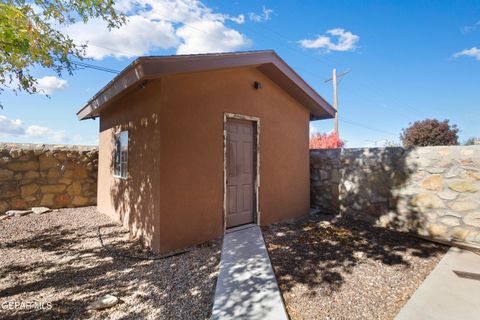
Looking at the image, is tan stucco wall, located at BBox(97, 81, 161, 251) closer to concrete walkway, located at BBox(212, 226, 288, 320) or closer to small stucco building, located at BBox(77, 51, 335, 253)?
small stucco building, located at BBox(77, 51, 335, 253)

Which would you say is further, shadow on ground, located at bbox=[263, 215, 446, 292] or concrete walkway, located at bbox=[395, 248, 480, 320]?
shadow on ground, located at bbox=[263, 215, 446, 292]

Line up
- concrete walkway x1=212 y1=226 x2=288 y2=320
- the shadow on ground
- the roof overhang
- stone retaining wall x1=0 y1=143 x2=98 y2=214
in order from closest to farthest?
1. concrete walkway x1=212 y1=226 x2=288 y2=320
2. the shadow on ground
3. the roof overhang
4. stone retaining wall x1=0 y1=143 x2=98 y2=214

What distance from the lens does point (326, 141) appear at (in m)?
15.8

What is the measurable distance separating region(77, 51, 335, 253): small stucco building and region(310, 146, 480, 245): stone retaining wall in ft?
3.43

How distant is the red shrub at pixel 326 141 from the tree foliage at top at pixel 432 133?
4.04 metres

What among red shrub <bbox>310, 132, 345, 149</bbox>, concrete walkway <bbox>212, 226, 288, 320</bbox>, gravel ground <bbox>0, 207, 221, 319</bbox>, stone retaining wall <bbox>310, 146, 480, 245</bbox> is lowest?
gravel ground <bbox>0, 207, 221, 319</bbox>

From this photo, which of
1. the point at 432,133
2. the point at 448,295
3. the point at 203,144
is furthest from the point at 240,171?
the point at 432,133

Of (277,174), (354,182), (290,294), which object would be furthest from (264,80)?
(290,294)

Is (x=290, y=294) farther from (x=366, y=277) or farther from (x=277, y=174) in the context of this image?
(x=277, y=174)

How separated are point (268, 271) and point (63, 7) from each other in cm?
612

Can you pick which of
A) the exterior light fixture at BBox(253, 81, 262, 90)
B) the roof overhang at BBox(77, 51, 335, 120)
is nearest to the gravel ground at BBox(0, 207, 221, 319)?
the roof overhang at BBox(77, 51, 335, 120)

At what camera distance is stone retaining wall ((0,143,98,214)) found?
7.09 meters

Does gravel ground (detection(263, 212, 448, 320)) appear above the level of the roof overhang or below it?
below

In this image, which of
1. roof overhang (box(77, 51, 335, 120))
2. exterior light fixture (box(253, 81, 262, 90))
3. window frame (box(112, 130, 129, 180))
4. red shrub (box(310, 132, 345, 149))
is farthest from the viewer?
red shrub (box(310, 132, 345, 149))
